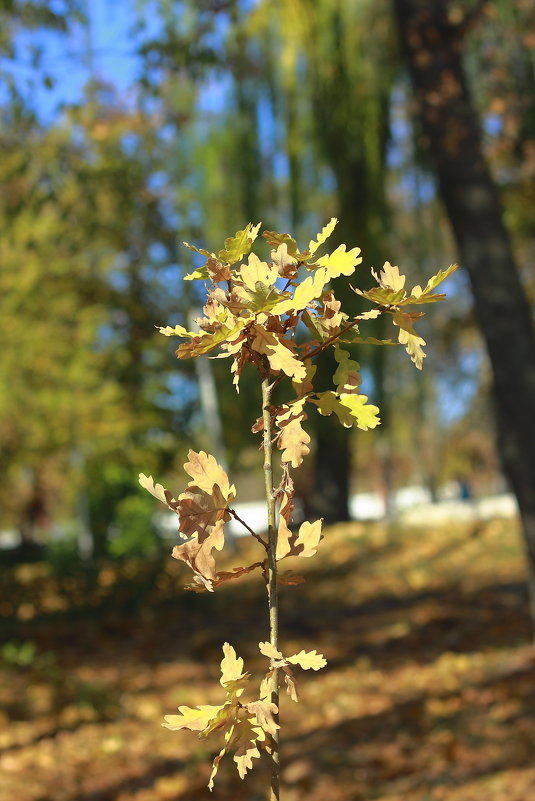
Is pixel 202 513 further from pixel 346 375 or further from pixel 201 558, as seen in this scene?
pixel 346 375

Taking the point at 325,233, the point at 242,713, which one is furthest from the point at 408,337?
the point at 242,713

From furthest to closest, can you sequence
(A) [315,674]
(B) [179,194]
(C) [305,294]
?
1. (B) [179,194]
2. (A) [315,674]
3. (C) [305,294]

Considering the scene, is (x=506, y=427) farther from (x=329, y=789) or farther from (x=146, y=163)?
(x=146, y=163)

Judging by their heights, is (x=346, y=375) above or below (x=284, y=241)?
below

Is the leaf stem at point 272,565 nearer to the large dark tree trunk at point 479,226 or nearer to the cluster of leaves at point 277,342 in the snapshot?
the cluster of leaves at point 277,342

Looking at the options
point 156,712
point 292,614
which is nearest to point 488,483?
point 292,614

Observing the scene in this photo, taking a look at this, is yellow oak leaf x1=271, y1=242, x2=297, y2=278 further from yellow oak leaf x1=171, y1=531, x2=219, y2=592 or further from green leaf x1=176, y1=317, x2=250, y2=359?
yellow oak leaf x1=171, y1=531, x2=219, y2=592
